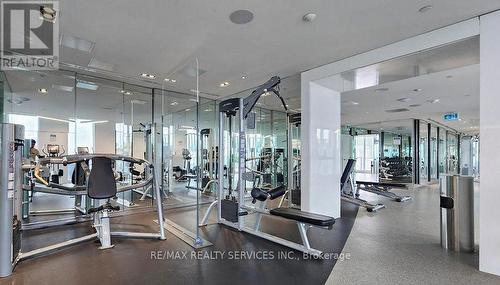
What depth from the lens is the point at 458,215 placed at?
11.0ft

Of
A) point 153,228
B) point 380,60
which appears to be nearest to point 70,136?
point 153,228

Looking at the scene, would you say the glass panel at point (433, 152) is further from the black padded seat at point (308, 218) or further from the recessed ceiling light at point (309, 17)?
the recessed ceiling light at point (309, 17)

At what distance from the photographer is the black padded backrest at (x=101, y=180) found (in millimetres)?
3467

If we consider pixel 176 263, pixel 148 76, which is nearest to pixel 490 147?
pixel 176 263

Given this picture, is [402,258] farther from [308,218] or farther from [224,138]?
[224,138]

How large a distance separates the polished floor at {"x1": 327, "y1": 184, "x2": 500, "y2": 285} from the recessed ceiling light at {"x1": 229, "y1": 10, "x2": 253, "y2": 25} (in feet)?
9.35

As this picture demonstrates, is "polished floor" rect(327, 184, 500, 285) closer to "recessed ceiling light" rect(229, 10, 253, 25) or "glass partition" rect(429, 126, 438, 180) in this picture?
"recessed ceiling light" rect(229, 10, 253, 25)

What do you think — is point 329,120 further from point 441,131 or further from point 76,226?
point 441,131

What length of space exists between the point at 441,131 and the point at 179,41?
14248mm

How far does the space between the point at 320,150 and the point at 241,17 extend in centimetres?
268

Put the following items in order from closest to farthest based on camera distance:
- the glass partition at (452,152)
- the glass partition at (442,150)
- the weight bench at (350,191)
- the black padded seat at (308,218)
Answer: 1. the black padded seat at (308,218)
2. the weight bench at (350,191)
3. the glass partition at (442,150)
4. the glass partition at (452,152)

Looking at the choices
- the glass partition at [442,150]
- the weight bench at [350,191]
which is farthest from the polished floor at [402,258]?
the glass partition at [442,150]

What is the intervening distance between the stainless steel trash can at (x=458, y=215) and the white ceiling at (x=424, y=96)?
2.34 metres

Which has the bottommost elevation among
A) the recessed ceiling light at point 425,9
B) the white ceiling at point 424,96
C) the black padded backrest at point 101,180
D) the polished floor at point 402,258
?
the polished floor at point 402,258
